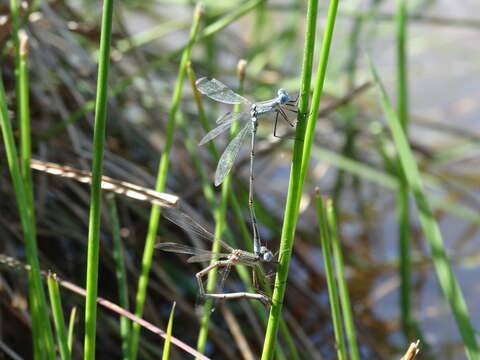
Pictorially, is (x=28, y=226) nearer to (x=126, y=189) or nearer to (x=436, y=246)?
(x=126, y=189)

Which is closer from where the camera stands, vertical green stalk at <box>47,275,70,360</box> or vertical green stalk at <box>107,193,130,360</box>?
vertical green stalk at <box>47,275,70,360</box>

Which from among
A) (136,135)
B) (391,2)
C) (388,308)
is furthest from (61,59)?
(391,2)

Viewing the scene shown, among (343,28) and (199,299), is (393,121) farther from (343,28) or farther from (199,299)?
(343,28)

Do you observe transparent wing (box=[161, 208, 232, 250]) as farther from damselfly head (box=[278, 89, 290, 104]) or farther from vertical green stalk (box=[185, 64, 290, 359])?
damselfly head (box=[278, 89, 290, 104])

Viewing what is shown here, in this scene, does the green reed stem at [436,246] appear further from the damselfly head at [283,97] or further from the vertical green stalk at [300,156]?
the vertical green stalk at [300,156]

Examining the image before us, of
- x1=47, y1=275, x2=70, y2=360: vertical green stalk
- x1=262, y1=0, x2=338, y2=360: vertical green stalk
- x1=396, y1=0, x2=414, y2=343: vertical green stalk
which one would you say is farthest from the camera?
x1=396, y1=0, x2=414, y2=343: vertical green stalk

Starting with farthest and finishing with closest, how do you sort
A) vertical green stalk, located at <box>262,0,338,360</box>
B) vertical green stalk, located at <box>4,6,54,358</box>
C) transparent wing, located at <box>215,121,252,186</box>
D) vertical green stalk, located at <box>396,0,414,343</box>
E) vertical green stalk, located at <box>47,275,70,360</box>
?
vertical green stalk, located at <box>396,0,414,343</box> < transparent wing, located at <box>215,121,252,186</box> < vertical green stalk, located at <box>4,6,54,358</box> < vertical green stalk, located at <box>47,275,70,360</box> < vertical green stalk, located at <box>262,0,338,360</box>

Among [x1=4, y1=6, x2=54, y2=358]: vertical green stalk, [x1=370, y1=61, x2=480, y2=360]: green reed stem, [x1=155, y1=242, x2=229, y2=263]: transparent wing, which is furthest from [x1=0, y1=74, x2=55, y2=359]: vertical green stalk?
[x1=370, y1=61, x2=480, y2=360]: green reed stem
